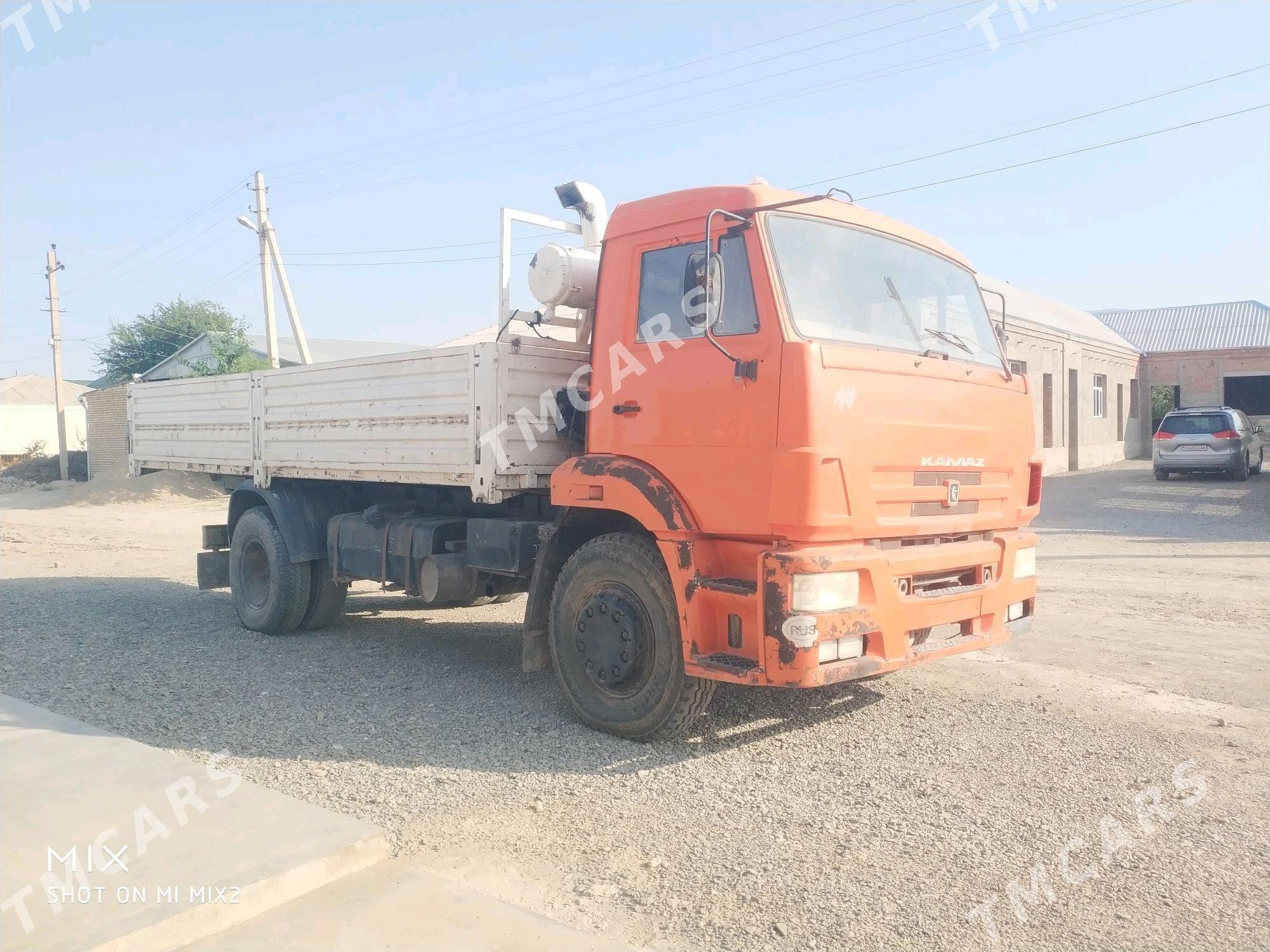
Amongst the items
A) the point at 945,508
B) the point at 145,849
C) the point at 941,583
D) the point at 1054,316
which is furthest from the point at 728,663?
the point at 1054,316

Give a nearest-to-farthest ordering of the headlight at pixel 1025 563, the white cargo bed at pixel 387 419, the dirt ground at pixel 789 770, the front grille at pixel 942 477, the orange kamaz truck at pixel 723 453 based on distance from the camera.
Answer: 1. the dirt ground at pixel 789 770
2. the orange kamaz truck at pixel 723 453
3. the front grille at pixel 942 477
4. the headlight at pixel 1025 563
5. the white cargo bed at pixel 387 419

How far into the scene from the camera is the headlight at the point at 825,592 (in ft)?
14.2

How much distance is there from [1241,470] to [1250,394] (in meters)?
18.2

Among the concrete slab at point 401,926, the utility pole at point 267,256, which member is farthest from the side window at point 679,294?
the utility pole at point 267,256

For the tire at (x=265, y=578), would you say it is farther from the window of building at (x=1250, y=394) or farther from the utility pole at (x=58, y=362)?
the window of building at (x=1250, y=394)

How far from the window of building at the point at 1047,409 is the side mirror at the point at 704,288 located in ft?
74.2

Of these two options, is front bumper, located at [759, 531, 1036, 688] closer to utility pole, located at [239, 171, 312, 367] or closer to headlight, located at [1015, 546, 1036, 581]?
headlight, located at [1015, 546, 1036, 581]

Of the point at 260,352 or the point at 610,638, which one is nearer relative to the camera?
the point at 610,638

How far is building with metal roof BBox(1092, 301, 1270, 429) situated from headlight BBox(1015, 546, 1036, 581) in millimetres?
32834

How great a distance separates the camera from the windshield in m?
4.72

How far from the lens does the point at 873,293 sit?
505cm

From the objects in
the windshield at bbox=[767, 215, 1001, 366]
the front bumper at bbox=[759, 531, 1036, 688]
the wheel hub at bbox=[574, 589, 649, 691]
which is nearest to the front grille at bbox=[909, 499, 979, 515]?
the front bumper at bbox=[759, 531, 1036, 688]

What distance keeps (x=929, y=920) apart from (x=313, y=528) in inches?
237

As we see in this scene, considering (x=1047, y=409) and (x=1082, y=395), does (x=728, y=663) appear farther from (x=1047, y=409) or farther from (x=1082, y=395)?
(x=1082, y=395)
